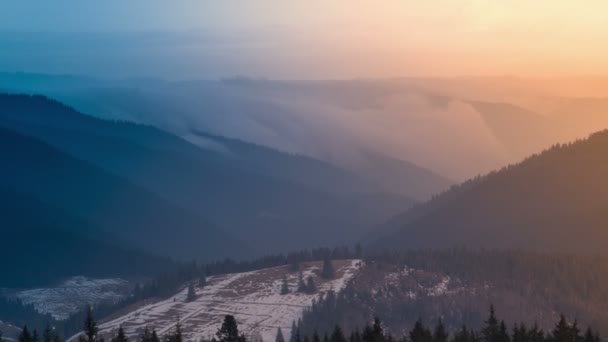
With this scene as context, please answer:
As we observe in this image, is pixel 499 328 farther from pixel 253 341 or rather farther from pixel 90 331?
pixel 253 341

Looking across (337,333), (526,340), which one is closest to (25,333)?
(337,333)

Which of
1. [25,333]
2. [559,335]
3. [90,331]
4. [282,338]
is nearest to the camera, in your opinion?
[90,331]

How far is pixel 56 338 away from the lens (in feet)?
331

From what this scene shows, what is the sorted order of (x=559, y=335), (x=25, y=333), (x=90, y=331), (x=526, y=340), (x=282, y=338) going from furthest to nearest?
(x=282, y=338) < (x=526, y=340) < (x=559, y=335) < (x=25, y=333) < (x=90, y=331)

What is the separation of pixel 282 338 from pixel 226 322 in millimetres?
86622

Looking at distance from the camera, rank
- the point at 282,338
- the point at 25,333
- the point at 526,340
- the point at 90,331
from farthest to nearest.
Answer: the point at 282,338, the point at 526,340, the point at 25,333, the point at 90,331

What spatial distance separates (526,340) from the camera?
114188mm

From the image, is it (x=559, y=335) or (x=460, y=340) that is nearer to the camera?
(x=559, y=335)

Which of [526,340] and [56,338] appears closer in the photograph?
[56,338]

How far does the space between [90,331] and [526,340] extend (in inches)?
2155

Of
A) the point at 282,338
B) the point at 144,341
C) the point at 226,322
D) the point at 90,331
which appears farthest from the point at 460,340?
the point at 282,338

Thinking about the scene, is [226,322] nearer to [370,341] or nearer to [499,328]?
[370,341]

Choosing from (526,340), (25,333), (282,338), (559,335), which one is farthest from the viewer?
(282,338)

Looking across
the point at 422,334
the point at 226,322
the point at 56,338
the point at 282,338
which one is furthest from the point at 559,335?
the point at 282,338
